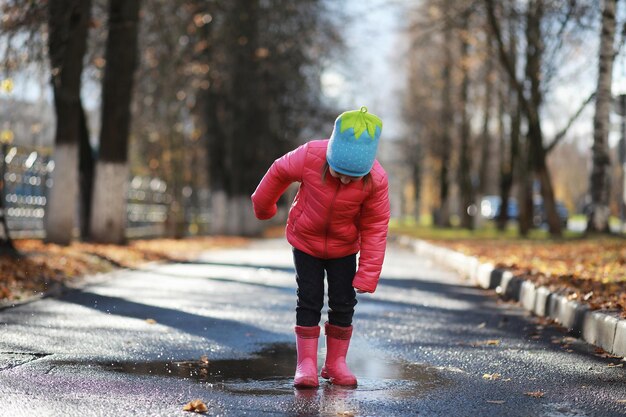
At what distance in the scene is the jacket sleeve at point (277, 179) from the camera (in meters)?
5.90

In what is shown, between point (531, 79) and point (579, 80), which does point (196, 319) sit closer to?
point (531, 79)

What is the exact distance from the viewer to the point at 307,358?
231 inches

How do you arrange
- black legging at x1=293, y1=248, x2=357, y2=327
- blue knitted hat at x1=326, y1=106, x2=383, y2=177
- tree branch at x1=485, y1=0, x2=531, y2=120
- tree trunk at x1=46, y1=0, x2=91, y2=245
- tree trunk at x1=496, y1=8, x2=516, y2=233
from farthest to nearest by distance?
1. tree trunk at x1=496, y1=8, x2=516, y2=233
2. tree branch at x1=485, y1=0, x2=531, y2=120
3. tree trunk at x1=46, y1=0, x2=91, y2=245
4. black legging at x1=293, y1=248, x2=357, y2=327
5. blue knitted hat at x1=326, y1=106, x2=383, y2=177

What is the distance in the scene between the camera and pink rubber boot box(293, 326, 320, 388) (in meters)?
5.69

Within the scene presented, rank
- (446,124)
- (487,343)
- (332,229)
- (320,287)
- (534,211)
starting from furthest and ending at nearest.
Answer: (534,211)
(446,124)
(487,343)
(320,287)
(332,229)

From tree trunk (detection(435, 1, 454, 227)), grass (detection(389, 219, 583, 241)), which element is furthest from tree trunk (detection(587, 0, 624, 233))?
tree trunk (detection(435, 1, 454, 227))

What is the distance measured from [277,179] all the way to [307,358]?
107 cm

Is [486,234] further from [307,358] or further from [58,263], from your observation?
[307,358]

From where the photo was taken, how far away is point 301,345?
5965mm

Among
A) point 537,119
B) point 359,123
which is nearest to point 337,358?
point 359,123

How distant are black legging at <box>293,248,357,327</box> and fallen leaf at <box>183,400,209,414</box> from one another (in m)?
1.24

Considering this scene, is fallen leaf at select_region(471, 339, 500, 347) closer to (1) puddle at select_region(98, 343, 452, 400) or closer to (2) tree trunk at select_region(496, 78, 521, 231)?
(1) puddle at select_region(98, 343, 452, 400)

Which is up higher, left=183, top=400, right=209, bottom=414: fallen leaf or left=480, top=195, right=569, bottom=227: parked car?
left=480, top=195, right=569, bottom=227: parked car

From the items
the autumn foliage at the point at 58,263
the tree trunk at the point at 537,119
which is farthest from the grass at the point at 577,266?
the autumn foliage at the point at 58,263
